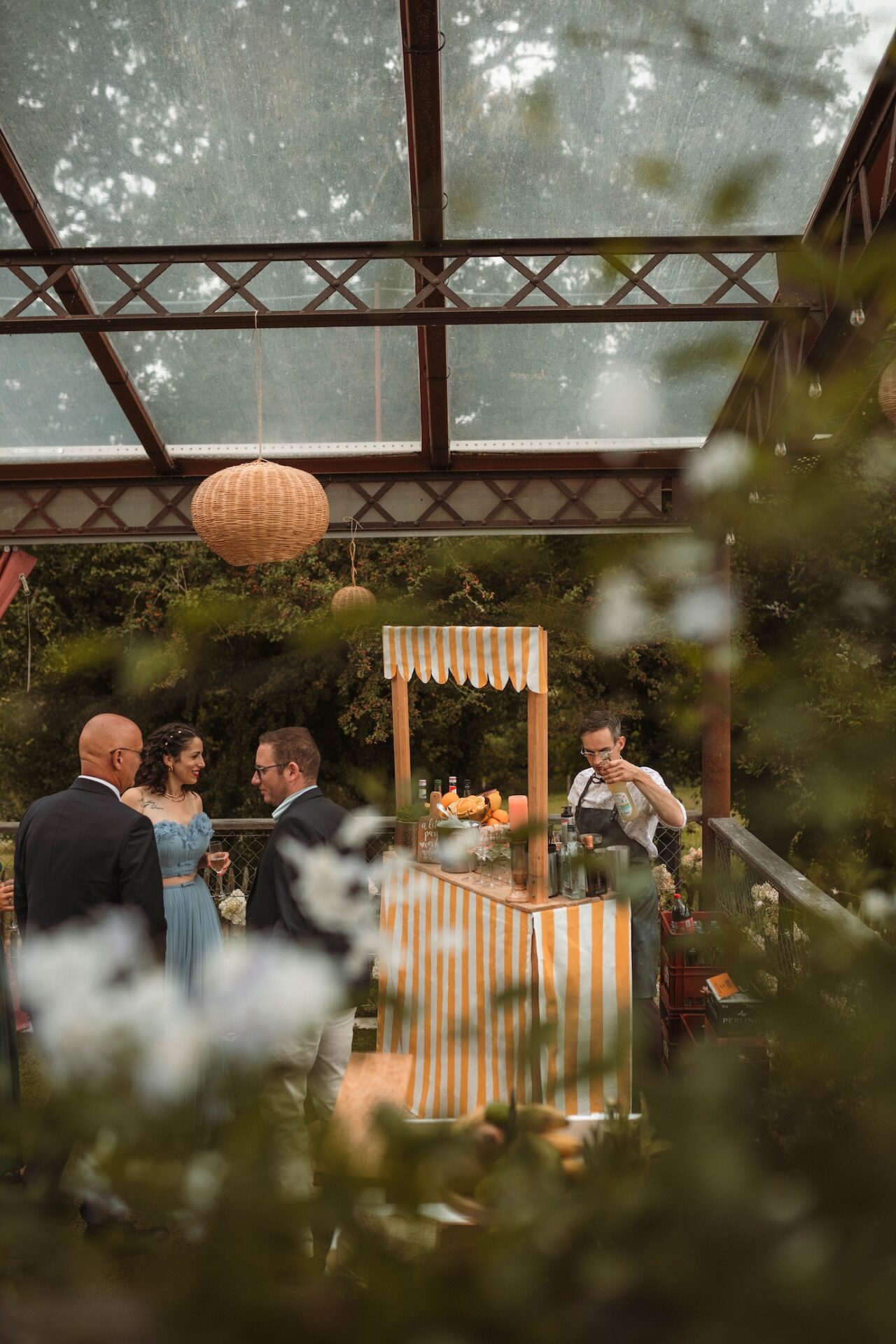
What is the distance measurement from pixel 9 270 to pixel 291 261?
1387 millimetres

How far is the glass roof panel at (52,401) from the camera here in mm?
5684

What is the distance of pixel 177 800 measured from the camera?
137 inches

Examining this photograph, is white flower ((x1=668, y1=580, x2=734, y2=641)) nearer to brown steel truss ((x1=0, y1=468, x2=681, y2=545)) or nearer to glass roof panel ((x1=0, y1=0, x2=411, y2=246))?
glass roof panel ((x1=0, y1=0, x2=411, y2=246))

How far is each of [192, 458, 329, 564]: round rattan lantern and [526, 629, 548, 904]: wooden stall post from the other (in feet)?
3.99

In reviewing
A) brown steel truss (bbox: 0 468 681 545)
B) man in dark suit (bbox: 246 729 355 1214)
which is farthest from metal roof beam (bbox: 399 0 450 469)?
man in dark suit (bbox: 246 729 355 1214)

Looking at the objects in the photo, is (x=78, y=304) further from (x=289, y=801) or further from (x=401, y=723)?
(x=289, y=801)

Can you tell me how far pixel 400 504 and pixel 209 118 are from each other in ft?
9.17

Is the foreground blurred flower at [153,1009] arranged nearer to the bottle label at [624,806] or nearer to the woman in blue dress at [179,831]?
the bottle label at [624,806]

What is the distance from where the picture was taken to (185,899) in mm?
3354

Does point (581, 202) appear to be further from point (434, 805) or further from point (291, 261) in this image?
point (434, 805)

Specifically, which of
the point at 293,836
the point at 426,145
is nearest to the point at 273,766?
the point at 293,836

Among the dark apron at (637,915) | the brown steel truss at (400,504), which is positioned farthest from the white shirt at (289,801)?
the brown steel truss at (400,504)

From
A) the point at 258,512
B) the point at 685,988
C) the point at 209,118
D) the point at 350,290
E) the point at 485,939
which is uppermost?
the point at 209,118

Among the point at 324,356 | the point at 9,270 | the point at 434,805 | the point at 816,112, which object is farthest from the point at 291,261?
the point at 816,112
